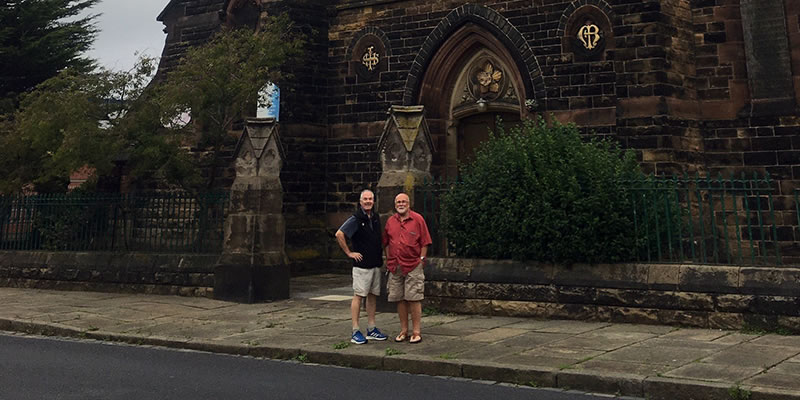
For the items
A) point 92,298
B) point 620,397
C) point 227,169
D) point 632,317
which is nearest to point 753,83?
point 632,317

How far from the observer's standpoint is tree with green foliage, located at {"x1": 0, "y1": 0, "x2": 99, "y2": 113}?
18.1 metres

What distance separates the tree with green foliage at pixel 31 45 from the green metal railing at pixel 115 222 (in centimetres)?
664

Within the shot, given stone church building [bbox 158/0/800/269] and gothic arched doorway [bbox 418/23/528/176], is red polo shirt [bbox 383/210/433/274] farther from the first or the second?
gothic arched doorway [bbox 418/23/528/176]

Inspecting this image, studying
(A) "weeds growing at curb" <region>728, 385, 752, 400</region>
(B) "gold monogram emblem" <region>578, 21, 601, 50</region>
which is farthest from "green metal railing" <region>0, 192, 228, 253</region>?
(A) "weeds growing at curb" <region>728, 385, 752, 400</region>

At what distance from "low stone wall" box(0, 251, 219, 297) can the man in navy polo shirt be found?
14.4 ft

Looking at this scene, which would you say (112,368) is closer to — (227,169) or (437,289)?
(437,289)

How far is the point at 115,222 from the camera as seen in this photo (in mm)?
11219

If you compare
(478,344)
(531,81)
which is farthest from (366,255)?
(531,81)

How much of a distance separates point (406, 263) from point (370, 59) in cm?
874

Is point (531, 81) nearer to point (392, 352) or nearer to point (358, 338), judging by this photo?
point (358, 338)

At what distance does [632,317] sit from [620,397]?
9.25 feet

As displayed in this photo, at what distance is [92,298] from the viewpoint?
10281 millimetres

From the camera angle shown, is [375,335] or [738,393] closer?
[738,393]

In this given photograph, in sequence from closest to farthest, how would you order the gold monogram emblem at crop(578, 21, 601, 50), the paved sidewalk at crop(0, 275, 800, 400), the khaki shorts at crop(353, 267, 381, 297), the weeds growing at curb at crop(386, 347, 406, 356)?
1. the paved sidewalk at crop(0, 275, 800, 400)
2. the weeds growing at curb at crop(386, 347, 406, 356)
3. the khaki shorts at crop(353, 267, 381, 297)
4. the gold monogram emblem at crop(578, 21, 601, 50)
